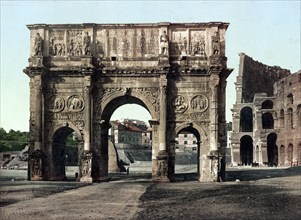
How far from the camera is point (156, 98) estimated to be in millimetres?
23266

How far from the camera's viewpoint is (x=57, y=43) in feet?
78.5

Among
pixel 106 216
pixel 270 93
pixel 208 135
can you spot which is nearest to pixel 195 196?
pixel 106 216

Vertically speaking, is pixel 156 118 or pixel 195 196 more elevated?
pixel 156 118

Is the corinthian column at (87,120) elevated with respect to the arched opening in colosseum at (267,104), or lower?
lower

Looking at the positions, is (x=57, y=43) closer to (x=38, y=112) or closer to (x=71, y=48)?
(x=71, y=48)

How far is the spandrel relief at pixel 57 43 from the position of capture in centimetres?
2389

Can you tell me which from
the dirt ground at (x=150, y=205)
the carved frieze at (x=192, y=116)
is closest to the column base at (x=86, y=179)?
the carved frieze at (x=192, y=116)

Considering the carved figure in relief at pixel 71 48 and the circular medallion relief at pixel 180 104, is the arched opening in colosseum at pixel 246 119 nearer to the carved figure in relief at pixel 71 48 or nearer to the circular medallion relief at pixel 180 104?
the circular medallion relief at pixel 180 104

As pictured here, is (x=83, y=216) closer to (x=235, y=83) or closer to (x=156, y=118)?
(x=156, y=118)

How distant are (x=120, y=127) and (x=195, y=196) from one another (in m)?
85.0

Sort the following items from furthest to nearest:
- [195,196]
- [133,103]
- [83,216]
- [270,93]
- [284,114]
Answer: [270,93]
[284,114]
[133,103]
[195,196]
[83,216]

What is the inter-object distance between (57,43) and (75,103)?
311 centimetres

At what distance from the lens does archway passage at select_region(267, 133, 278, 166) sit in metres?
48.9

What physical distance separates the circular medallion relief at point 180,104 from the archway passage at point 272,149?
27393 mm
